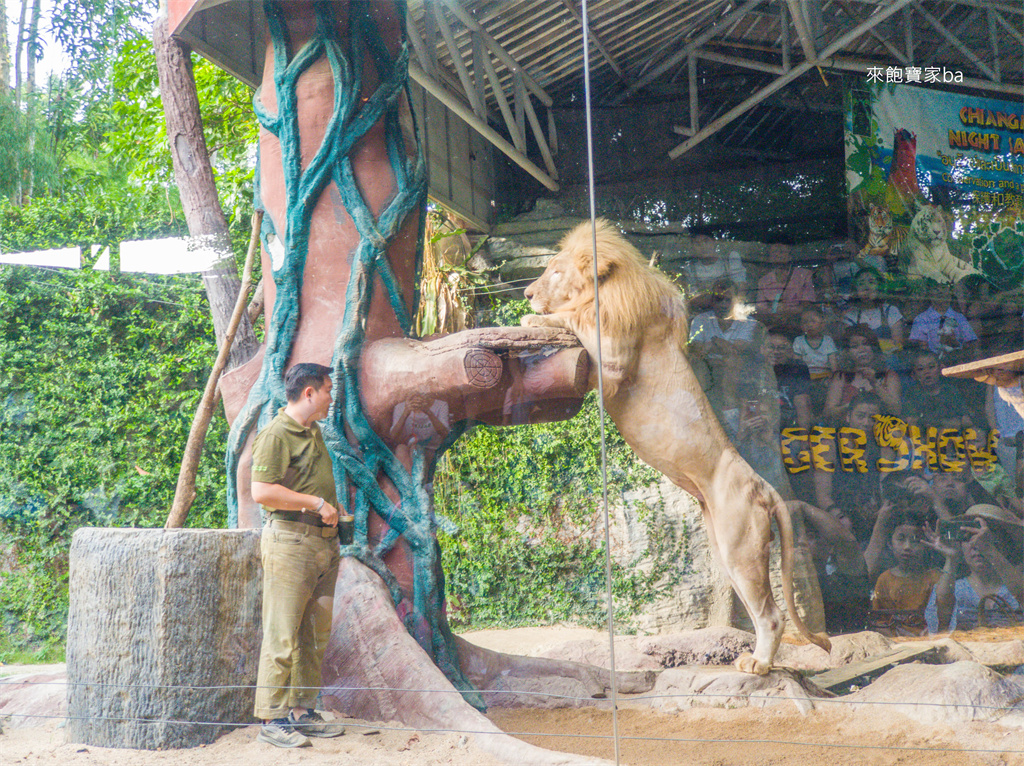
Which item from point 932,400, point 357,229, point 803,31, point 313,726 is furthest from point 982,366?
point 313,726

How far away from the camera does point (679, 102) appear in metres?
2.35

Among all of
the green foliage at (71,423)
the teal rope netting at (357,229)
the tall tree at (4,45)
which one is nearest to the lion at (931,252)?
the teal rope netting at (357,229)

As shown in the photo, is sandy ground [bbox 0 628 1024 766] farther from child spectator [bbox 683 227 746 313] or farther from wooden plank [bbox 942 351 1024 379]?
child spectator [bbox 683 227 746 313]

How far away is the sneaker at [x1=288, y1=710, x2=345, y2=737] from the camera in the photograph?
235 centimetres

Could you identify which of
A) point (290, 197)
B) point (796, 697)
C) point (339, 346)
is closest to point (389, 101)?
point (290, 197)

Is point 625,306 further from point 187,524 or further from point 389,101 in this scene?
point 187,524

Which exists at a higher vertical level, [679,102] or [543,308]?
[679,102]

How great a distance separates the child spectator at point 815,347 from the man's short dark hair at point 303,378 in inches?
52.5

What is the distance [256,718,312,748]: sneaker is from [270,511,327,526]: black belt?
1.87 ft

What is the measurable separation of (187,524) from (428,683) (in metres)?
0.95

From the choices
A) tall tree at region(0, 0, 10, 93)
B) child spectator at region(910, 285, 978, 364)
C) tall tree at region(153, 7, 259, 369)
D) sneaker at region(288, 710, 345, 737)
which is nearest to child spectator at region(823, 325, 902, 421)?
child spectator at region(910, 285, 978, 364)

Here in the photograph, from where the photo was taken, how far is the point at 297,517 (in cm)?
234

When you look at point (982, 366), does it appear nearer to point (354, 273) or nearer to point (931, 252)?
point (931, 252)

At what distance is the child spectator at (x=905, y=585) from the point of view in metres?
2.07
